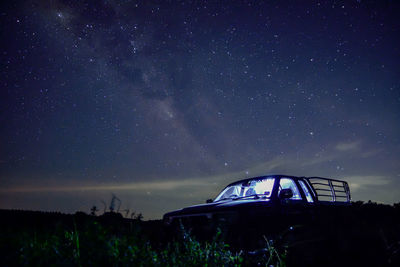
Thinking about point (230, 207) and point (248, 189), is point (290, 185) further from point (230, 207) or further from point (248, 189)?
point (230, 207)

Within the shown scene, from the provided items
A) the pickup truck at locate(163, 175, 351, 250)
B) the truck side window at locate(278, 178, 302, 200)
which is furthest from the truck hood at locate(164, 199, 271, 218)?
the truck side window at locate(278, 178, 302, 200)

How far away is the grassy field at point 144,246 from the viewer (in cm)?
210

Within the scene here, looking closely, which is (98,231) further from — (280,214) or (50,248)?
(280,214)

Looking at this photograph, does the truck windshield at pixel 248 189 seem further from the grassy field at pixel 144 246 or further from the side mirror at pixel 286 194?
the grassy field at pixel 144 246

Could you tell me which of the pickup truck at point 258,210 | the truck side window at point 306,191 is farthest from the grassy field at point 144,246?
the truck side window at point 306,191

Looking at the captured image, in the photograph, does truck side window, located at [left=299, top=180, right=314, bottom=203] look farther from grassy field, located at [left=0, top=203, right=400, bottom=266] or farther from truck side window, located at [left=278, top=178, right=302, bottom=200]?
grassy field, located at [left=0, top=203, right=400, bottom=266]

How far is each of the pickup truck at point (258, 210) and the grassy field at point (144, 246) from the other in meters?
0.39

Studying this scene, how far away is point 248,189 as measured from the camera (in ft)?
19.3

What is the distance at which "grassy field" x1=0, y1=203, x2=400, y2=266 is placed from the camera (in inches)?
82.8

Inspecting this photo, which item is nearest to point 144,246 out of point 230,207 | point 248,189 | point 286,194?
point 230,207

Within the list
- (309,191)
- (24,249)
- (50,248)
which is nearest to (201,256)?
(50,248)

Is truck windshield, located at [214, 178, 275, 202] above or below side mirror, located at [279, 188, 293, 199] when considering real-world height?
above

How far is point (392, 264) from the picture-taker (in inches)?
121

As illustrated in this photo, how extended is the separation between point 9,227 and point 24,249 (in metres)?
0.60
